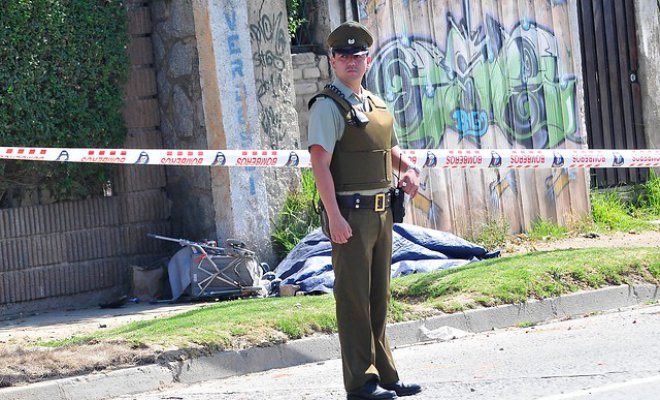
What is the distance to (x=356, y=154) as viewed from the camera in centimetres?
659

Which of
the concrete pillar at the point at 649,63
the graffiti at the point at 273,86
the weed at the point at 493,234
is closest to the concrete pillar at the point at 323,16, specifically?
the graffiti at the point at 273,86

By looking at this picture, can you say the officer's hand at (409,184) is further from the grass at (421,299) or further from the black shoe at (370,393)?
the grass at (421,299)

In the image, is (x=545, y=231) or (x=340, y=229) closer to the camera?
(x=340, y=229)

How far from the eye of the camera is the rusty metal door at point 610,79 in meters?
15.6

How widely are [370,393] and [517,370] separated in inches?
50.5

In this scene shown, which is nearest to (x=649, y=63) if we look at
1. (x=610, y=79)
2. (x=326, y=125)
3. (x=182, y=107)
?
(x=610, y=79)

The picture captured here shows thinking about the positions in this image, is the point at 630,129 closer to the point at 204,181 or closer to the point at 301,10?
the point at 301,10

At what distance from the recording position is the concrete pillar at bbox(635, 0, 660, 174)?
15.9 m

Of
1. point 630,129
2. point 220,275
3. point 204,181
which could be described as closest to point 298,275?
point 220,275

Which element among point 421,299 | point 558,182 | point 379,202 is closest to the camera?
point 379,202

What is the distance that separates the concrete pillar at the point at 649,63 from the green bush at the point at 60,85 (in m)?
7.19

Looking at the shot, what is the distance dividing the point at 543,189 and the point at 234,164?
4831mm

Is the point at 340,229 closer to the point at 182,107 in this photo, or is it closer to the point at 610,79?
the point at 182,107

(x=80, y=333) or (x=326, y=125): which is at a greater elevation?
(x=326, y=125)
